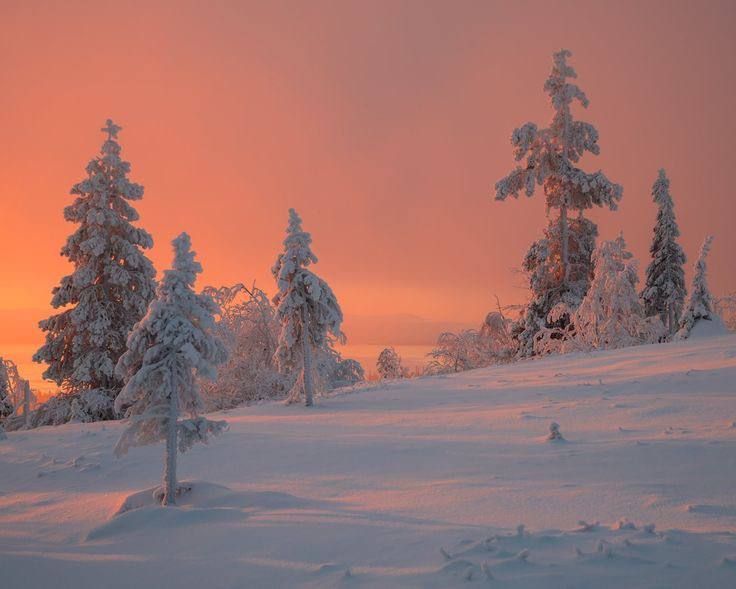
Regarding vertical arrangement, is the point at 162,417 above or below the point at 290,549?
above

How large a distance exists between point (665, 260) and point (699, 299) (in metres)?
20.2

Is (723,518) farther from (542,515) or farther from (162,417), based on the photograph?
(162,417)

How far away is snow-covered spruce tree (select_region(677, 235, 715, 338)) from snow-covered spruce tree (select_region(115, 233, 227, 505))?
23554mm

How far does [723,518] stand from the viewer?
→ 17.2 feet

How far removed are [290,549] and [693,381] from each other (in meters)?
9.55

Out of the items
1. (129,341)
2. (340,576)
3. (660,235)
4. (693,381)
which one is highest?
(660,235)

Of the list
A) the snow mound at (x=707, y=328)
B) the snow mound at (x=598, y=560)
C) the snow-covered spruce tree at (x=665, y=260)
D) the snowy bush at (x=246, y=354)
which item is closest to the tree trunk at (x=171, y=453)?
the snow mound at (x=598, y=560)

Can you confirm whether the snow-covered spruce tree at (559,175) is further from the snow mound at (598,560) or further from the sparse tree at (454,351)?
the snow mound at (598,560)

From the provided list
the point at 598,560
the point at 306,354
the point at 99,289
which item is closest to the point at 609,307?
the point at 306,354

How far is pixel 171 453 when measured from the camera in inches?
323

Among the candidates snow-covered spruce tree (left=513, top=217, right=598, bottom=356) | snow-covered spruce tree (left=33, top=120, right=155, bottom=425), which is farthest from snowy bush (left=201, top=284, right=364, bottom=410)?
snow-covered spruce tree (left=513, top=217, right=598, bottom=356)

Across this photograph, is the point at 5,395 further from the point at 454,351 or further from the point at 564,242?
the point at 564,242

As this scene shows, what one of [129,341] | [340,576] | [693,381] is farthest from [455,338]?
[340,576]

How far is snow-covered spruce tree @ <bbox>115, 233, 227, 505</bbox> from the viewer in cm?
810
